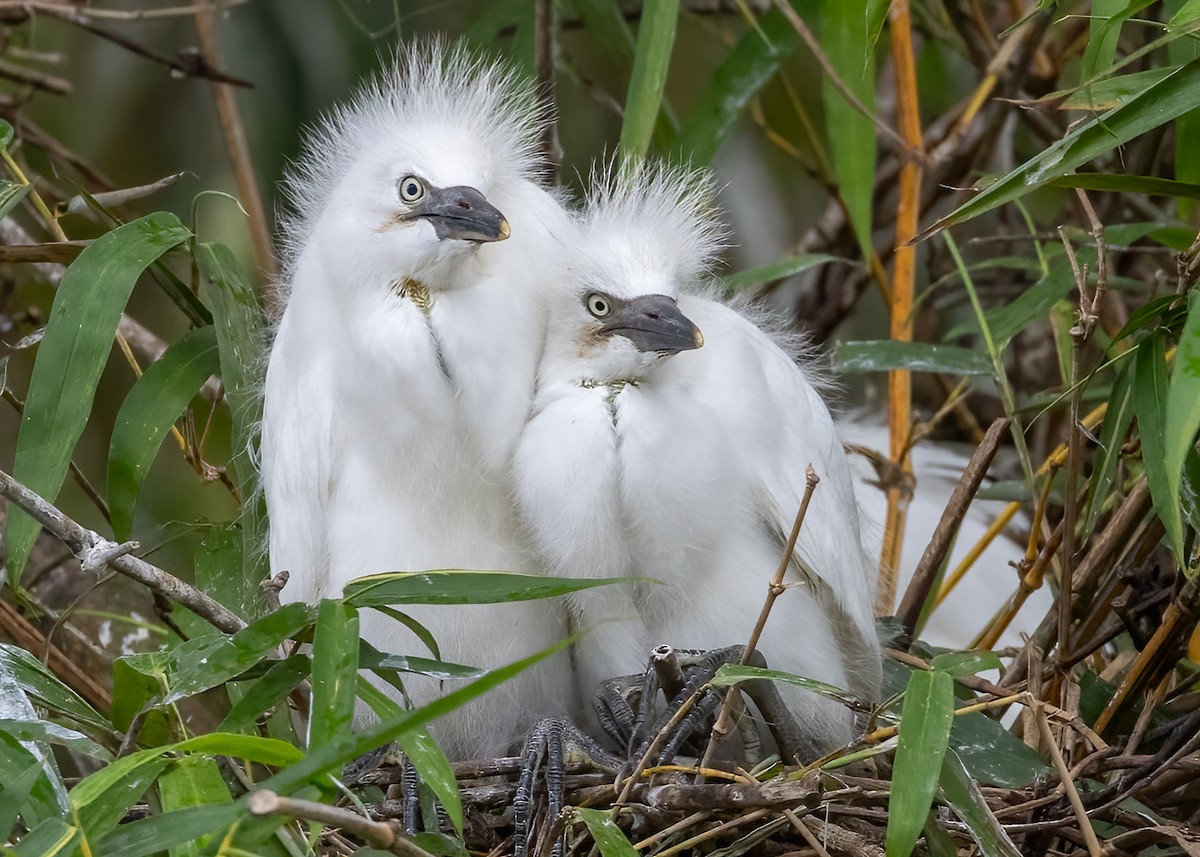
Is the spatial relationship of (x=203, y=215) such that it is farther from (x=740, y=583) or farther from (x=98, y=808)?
(x=98, y=808)

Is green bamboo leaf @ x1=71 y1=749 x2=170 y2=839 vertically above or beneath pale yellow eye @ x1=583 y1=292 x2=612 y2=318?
beneath

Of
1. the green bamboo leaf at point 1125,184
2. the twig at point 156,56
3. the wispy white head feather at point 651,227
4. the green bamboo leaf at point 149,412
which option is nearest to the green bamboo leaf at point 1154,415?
the green bamboo leaf at point 1125,184

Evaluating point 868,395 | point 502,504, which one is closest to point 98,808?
point 502,504

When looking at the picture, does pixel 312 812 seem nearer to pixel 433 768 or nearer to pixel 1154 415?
pixel 433 768

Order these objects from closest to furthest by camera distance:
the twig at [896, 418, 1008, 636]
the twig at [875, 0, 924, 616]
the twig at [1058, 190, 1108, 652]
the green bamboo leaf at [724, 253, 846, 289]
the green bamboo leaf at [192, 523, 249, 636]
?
the twig at [1058, 190, 1108, 652], the green bamboo leaf at [192, 523, 249, 636], the twig at [896, 418, 1008, 636], the green bamboo leaf at [724, 253, 846, 289], the twig at [875, 0, 924, 616]

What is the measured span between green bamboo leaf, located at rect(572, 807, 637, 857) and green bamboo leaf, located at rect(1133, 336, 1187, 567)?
63 centimetres

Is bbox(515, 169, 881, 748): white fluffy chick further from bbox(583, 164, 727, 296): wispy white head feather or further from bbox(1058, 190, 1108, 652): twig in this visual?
bbox(1058, 190, 1108, 652): twig

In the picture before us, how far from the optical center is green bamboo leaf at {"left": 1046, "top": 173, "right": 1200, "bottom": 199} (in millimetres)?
1452

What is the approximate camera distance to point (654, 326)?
5.34 feet

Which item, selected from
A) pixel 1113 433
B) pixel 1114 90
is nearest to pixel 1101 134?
pixel 1114 90

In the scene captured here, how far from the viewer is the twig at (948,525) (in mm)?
1981

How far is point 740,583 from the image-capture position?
1732 mm

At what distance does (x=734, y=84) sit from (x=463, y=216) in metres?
1.09

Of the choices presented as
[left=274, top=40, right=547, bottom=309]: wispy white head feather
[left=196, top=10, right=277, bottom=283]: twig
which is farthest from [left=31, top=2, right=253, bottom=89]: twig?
[left=274, top=40, right=547, bottom=309]: wispy white head feather
